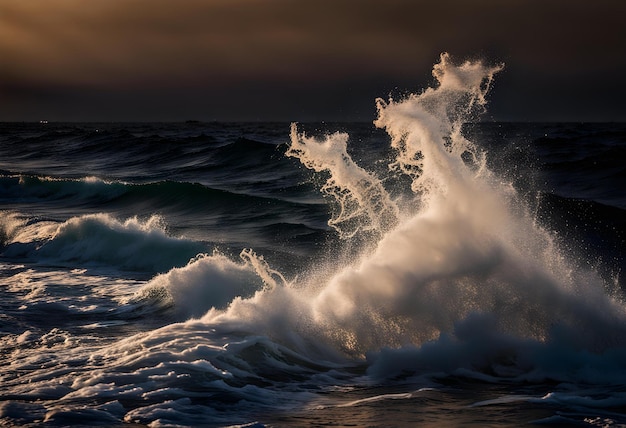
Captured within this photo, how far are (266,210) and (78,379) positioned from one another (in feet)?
50.6

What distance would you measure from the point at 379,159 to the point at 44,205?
15965mm

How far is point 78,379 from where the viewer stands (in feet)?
26.9

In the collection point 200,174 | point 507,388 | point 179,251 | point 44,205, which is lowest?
point 507,388

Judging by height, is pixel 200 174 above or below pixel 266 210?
above

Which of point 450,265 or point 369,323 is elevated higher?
point 450,265

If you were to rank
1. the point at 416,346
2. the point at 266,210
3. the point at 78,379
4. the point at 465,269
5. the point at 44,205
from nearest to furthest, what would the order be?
1. the point at 78,379
2. the point at 416,346
3. the point at 465,269
4. the point at 266,210
5. the point at 44,205

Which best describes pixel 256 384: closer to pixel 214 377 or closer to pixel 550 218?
pixel 214 377

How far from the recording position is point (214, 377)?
8.35 metres

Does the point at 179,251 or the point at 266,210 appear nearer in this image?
the point at 179,251

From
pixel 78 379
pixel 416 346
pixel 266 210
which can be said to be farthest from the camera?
pixel 266 210

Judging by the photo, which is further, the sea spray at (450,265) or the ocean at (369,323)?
the sea spray at (450,265)

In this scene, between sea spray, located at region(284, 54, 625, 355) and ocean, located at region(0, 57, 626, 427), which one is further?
sea spray, located at region(284, 54, 625, 355)

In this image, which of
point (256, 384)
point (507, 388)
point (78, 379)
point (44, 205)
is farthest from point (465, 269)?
point (44, 205)

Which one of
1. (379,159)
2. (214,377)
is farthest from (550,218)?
(379,159)
